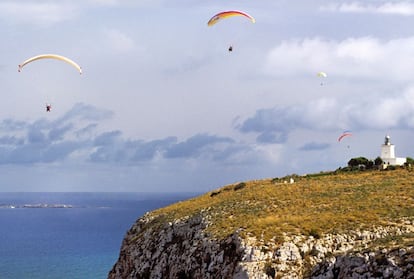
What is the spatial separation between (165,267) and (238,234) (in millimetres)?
8882

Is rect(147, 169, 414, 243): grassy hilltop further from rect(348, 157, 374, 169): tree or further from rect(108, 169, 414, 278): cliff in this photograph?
rect(348, 157, 374, 169): tree

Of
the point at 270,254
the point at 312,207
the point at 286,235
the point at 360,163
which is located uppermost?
the point at 360,163

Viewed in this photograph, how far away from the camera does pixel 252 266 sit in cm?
3538

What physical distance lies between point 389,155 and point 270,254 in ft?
138

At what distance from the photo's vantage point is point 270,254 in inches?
1430

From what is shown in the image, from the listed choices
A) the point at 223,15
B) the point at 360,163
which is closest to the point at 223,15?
the point at 223,15

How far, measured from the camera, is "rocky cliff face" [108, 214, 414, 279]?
30.3 meters

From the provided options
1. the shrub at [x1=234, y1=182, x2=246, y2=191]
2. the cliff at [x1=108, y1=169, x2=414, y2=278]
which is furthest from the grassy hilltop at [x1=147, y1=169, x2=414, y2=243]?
the shrub at [x1=234, y1=182, x2=246, y2=191]

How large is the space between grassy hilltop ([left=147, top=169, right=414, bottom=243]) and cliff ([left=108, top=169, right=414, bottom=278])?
7cm

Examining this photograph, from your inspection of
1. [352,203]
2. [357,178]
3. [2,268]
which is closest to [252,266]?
[352,203]

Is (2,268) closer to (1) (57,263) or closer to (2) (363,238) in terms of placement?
(1) (57,263)

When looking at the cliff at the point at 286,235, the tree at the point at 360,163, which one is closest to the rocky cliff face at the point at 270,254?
the cliff at the point at 286,235

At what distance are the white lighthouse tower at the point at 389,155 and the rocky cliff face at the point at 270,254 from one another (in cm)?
3320

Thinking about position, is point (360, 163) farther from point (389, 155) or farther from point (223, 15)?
point (223, 15)
